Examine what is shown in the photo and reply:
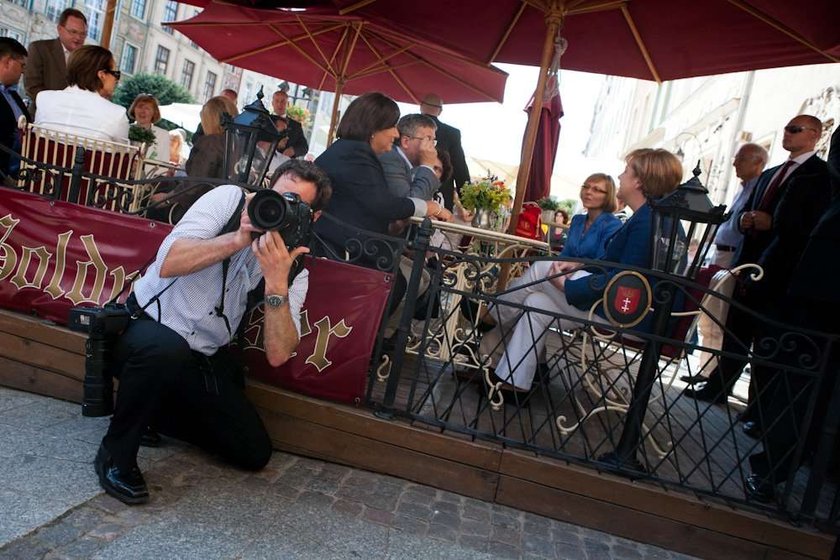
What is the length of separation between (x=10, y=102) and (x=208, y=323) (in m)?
2.94

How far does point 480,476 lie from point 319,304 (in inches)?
45.2

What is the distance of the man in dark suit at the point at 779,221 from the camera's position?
4.30 meters

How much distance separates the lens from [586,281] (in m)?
3.73

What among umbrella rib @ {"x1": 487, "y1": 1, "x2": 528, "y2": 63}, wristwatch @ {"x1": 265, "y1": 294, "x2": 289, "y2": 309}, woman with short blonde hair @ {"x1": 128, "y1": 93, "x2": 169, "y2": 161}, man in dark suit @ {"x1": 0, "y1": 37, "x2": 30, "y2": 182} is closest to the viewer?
wristwatch @ {"x1": 265, "y1": 294, "x2": 289, "y2": 309}

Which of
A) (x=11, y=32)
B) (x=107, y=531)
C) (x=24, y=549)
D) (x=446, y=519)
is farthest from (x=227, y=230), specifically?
(x=11, y=32)

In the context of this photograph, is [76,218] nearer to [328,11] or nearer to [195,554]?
[195,554]

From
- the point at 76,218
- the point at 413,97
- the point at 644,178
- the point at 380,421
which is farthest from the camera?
the point at 413,97

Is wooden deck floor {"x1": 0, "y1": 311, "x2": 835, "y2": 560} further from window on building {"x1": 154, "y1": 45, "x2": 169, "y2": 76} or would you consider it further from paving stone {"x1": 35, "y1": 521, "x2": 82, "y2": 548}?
window on building {"x1": 154, "y1": 45, "x2": 169, "y2": 76}

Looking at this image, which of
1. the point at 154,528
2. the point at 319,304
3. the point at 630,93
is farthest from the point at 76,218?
the point at 630,93

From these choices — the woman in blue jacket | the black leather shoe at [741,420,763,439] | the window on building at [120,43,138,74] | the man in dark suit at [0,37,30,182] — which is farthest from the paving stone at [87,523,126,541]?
the window on building at [120,43,138,74]

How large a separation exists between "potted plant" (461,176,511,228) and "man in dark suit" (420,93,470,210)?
1021 millimetres

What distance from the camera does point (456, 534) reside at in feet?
9.77

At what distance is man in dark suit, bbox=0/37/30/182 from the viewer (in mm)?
4691

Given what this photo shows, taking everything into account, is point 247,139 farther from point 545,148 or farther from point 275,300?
point 545,148
